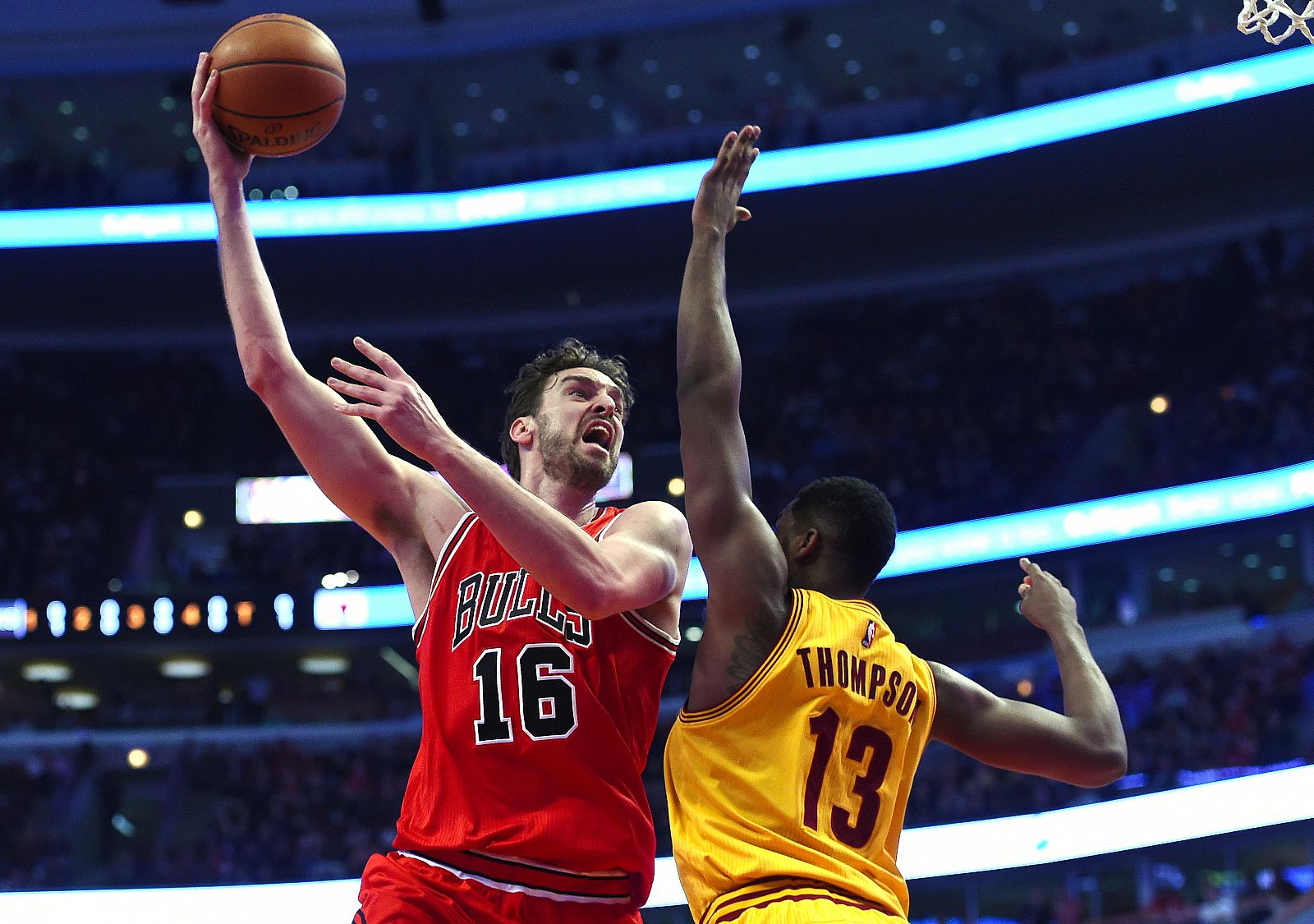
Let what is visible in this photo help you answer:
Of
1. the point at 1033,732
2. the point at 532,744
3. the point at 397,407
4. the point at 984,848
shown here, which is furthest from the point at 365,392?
the point at 984,848

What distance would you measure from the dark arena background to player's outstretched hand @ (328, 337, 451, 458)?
14.1 meters

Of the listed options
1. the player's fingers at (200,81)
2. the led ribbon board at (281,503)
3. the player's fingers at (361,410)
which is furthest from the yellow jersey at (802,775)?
the led ribbon board at (281,503)

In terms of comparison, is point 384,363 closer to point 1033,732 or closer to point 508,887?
point 508,887

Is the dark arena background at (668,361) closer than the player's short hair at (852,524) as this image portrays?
No

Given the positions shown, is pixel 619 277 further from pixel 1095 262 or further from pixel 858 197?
pixel 1095 262

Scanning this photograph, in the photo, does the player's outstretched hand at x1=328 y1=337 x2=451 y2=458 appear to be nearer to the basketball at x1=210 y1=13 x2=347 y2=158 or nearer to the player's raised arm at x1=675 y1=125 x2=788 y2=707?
the player's raised arm at x1=675 y1=125 x2=788 y2=707

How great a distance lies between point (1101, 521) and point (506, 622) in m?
16.3

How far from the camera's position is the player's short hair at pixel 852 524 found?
334 cm

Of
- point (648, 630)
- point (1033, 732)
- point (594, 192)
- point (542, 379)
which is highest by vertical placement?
point (594, 192)

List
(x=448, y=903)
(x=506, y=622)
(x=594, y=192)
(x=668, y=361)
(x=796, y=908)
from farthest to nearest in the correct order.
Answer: (x=668, y=361) < (x=594, y=192) < (x=506, y=622) < (x=448, y=903) < (x=796, y=908)

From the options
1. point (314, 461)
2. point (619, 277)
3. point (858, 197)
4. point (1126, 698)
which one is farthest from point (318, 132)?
point (619, 277)

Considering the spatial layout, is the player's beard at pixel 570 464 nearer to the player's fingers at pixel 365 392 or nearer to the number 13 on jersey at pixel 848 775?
the player's fingers at pixel 365 392

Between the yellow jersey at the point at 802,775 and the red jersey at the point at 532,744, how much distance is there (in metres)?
0.18

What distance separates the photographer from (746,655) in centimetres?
310
